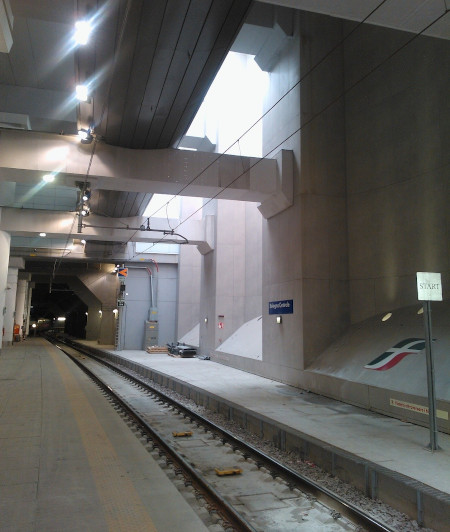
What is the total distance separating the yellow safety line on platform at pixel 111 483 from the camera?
12.3 feet

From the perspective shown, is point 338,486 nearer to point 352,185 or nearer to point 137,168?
point 352,185

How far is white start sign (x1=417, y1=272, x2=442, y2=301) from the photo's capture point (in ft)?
19.4

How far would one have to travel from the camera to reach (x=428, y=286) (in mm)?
5980

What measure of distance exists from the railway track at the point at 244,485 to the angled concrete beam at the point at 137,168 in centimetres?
621

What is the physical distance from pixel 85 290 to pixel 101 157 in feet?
100

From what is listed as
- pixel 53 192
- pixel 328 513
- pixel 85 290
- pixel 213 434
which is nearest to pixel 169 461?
pixel 213 434

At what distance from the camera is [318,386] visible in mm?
10258

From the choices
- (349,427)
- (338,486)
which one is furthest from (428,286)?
(338,486)

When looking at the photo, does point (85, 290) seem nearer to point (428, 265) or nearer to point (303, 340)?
point (303, 340)

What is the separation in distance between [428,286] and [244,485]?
3.65 meters

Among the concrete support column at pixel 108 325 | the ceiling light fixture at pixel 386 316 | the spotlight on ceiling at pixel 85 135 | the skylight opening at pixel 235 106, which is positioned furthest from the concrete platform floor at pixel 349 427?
the concrete support column at pixel 108 325

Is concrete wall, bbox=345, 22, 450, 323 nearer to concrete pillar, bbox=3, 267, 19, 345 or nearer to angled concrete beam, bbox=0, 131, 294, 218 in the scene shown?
angled concrete beam, bbox=0, 131, 294, 218

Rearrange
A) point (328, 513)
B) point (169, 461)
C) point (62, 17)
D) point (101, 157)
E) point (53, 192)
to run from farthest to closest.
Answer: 1. point (53, 192)
2. point (101, 157)
3. point (62, 17)
4. point (169, 461)
5. point (328, 513)

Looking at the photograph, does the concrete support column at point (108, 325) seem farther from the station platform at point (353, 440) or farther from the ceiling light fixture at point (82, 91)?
the ceiling light fixture at point (82, 91)
